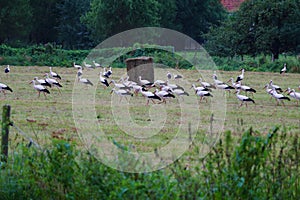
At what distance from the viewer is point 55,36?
5525 centimetres

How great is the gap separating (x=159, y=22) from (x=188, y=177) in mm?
49587

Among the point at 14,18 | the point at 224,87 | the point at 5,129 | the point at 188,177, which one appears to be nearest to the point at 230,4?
the point at 14,18

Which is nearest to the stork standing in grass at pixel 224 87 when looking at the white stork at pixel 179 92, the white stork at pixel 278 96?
the white stork at pixel 278 96

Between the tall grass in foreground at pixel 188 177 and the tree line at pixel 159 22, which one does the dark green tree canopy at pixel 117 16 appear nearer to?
the tree line at pixel 159 22

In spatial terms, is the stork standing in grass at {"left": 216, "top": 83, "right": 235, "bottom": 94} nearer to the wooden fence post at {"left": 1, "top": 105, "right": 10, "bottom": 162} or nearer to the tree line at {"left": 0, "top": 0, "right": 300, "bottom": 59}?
the wooden fence post at {"left": 1, "top": 105, "right": 10, "bottom": 162}

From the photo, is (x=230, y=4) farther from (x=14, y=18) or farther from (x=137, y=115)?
(x=137, y=115)

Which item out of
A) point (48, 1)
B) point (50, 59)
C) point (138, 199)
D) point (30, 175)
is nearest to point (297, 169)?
point (138, 199)

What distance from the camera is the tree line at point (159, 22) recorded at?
1409 inches

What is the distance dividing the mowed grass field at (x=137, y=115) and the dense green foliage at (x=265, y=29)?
14395mm

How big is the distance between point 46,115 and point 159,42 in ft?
125

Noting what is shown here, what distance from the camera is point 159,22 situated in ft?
181

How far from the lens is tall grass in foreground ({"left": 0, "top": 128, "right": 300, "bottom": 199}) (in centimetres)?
578

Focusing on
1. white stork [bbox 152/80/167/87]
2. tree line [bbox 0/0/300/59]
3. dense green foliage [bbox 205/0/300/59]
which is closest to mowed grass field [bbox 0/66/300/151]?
white stork [bbox 152/80/167/87]

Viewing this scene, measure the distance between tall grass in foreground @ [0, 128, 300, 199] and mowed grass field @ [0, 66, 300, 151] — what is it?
10.6ft
